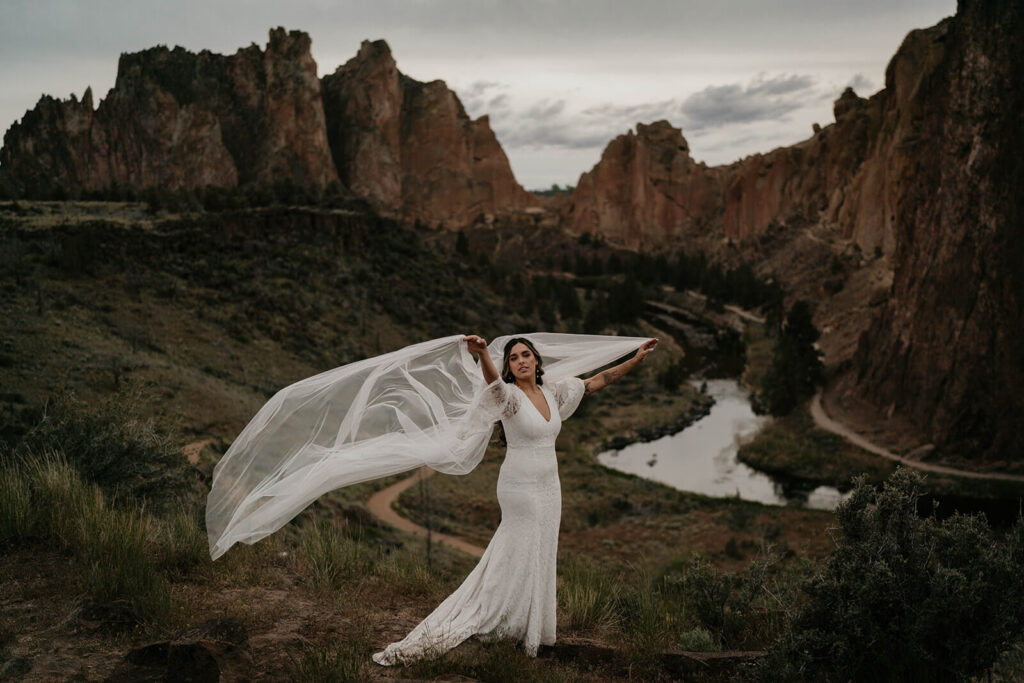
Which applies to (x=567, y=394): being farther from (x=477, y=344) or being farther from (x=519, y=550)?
(x=519, y=550)

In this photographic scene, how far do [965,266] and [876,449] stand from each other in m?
9.67

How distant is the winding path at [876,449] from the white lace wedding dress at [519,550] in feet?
104

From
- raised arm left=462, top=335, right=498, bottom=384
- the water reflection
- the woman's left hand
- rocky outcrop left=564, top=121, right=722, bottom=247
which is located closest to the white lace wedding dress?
raised arm left=462, top=335, right=498, bottom=384

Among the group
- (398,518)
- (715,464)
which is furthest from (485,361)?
(715,464)

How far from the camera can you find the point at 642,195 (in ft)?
504

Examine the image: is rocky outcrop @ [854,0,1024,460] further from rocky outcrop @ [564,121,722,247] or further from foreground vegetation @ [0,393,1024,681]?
rocky outcrop @ [564,121,722,247]

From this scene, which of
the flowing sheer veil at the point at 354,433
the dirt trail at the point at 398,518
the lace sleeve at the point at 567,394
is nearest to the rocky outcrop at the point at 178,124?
the dirt trail at the point at 398,518

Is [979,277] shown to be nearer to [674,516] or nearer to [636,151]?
[674,516]

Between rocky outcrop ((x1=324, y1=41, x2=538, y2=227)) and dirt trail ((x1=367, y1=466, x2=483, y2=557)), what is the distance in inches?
2799

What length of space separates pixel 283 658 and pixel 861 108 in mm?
110226

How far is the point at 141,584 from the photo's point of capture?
17.3 feet

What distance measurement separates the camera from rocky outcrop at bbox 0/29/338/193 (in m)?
86.4

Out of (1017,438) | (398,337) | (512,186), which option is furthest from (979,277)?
(512,186)

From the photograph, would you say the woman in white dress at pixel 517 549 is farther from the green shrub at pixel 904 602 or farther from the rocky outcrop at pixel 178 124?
the rocky outcrop at pixel 178 124
